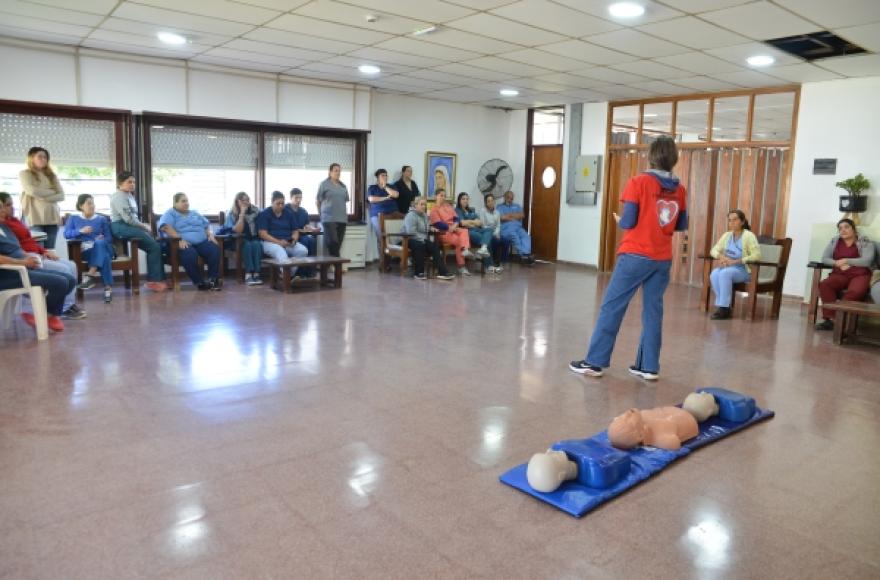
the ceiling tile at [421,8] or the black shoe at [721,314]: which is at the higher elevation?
the ceiling tile at [421,8]

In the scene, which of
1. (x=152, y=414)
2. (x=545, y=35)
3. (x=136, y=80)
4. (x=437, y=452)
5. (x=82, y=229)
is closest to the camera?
(x=437, y=452)

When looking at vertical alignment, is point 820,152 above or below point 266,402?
above

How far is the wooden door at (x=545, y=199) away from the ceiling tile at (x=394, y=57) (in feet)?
13.2

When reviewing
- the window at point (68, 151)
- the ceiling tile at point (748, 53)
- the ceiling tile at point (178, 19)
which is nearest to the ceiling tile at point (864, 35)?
the ceiling tile at point (748, 53)

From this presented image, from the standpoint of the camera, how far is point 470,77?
27.2ft

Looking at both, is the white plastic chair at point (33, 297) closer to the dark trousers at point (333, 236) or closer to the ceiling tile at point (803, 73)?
the dark trousers at point (333, 236)

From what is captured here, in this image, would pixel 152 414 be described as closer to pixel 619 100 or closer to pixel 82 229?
pixel 82 229

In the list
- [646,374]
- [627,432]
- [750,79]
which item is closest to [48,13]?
[646,374]

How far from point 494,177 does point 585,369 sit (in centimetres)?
725

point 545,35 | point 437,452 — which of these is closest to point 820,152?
point 545,35

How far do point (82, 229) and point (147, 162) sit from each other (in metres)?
1.63

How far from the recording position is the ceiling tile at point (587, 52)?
630 cm

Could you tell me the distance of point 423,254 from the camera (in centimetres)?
876

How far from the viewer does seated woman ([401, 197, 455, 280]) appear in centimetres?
876
